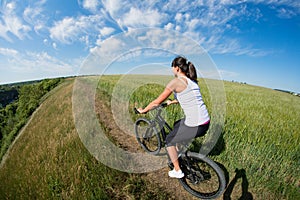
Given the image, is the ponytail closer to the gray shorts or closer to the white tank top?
the white tank top

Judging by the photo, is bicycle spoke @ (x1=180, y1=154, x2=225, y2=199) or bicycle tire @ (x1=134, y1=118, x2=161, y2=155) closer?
bicycle spoke @ (x1=180, y1=154, x2=225, y2=199)

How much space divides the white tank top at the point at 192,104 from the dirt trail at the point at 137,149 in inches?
68.2

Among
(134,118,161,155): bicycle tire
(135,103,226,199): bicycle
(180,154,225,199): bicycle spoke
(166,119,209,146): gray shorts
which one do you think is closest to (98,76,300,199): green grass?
(135,103,226,199): bicycle

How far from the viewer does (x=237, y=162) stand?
4.00 metres

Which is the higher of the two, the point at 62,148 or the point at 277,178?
the point at 62,148

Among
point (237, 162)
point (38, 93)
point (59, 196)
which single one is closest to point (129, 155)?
point (59, 196)

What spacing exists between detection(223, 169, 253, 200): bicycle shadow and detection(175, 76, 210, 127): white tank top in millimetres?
1824

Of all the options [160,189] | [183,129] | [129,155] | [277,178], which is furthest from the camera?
[129,155]

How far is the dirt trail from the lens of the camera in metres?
3.86

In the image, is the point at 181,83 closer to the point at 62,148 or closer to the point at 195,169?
the point at 195,169

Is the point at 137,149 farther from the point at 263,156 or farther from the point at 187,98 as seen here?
the point at 263,156

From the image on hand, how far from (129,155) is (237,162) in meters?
2.66

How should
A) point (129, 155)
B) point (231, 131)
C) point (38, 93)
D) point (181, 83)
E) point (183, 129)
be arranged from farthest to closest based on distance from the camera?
1. point (38, 93)
2. point (129, 155)
3. point (231, 131)
4. point (183, 129)
5. point (181, 83)

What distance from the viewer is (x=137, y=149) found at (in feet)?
17.5
